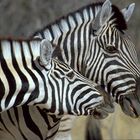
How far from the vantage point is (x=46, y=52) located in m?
4.77

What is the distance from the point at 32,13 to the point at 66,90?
6.39 meters

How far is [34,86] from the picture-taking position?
4777mm

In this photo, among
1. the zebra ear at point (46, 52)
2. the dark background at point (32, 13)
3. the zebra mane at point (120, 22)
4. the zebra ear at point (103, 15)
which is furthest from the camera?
the dark background at point (32, 13)

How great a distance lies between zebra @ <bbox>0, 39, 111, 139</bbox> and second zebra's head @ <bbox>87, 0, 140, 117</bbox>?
86 centimetres

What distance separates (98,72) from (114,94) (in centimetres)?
25

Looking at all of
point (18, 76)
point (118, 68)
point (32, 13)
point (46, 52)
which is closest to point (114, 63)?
point (118, 68)

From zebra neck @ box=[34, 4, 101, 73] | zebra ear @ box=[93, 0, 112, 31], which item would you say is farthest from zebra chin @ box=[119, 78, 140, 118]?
zebra ear @ box=[93, 0, 112, 31]

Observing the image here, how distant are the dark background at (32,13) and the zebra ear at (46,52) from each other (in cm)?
584

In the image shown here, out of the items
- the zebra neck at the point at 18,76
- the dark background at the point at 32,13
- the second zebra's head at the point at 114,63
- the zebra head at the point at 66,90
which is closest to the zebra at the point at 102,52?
the second zebra's head at the point at 114,63

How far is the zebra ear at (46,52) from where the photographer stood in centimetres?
474

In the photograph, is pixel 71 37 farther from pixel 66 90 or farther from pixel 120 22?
pixel 66 90

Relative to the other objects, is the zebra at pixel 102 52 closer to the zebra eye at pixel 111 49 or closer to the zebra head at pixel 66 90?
the zebra eye at pixel 111 49

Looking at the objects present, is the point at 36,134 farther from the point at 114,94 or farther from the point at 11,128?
the point at 114,94

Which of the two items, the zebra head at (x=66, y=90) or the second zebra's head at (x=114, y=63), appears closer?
the zebra head at (x=66, y=90)
